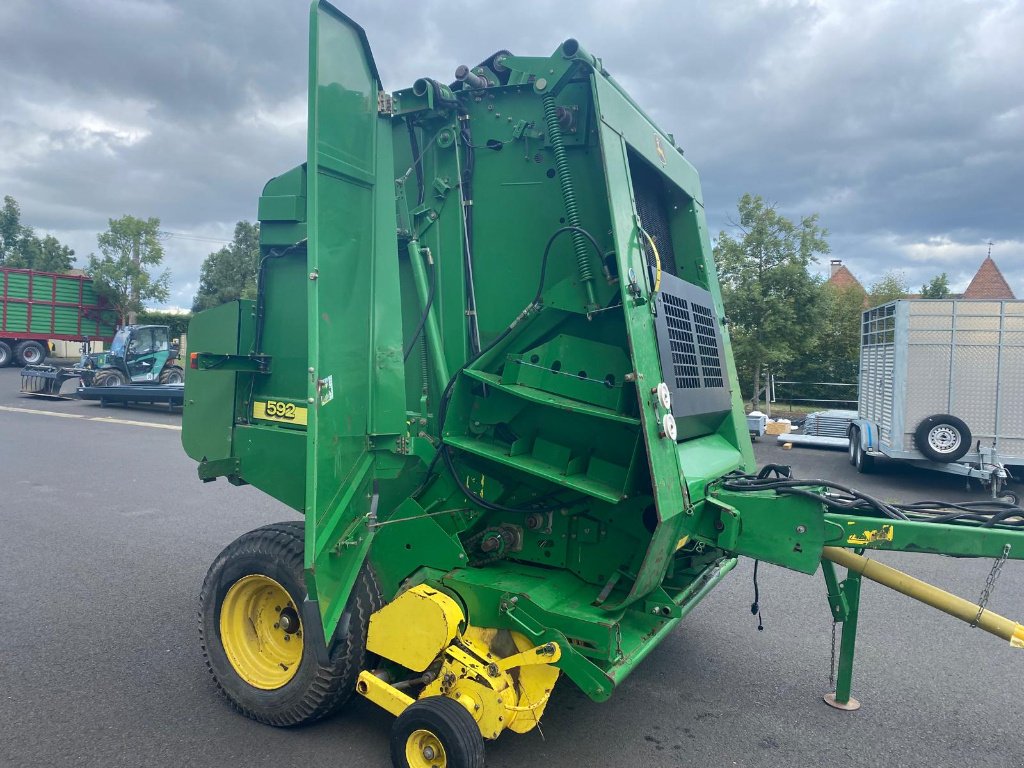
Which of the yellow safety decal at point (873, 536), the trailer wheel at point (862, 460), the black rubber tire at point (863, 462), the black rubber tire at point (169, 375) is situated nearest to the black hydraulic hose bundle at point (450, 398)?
the yellow safety decal at point (873, 536)

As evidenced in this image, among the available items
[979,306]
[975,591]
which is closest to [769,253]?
[979,306]

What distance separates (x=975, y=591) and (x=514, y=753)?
4.28 meters

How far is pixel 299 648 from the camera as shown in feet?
11.4

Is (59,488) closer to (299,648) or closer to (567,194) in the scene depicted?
(299,648)

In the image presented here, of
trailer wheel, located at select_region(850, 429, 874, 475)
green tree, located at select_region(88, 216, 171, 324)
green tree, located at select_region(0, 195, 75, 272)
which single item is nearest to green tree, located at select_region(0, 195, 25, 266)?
green tree, located at select_region(0, 195, 75, 272)

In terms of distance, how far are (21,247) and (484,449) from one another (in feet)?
175

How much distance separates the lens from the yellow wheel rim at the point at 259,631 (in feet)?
11.3

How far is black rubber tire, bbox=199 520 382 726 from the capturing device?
10.4ft

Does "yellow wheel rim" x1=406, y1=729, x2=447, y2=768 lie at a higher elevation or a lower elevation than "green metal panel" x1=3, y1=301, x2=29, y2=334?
lower

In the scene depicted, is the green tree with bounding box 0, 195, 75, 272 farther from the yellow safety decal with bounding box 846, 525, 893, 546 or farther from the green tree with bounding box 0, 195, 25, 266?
the yellow safety decal with bounding box 846, 525, 893, 546

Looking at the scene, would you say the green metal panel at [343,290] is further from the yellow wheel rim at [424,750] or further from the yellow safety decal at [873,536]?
the yellow safety decal at [873,536]

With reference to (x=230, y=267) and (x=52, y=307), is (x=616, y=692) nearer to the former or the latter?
(x=52, y=307)

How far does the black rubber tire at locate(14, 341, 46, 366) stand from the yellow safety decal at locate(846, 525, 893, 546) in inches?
1312

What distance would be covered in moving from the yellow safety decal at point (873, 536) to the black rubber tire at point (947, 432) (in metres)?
7.63
